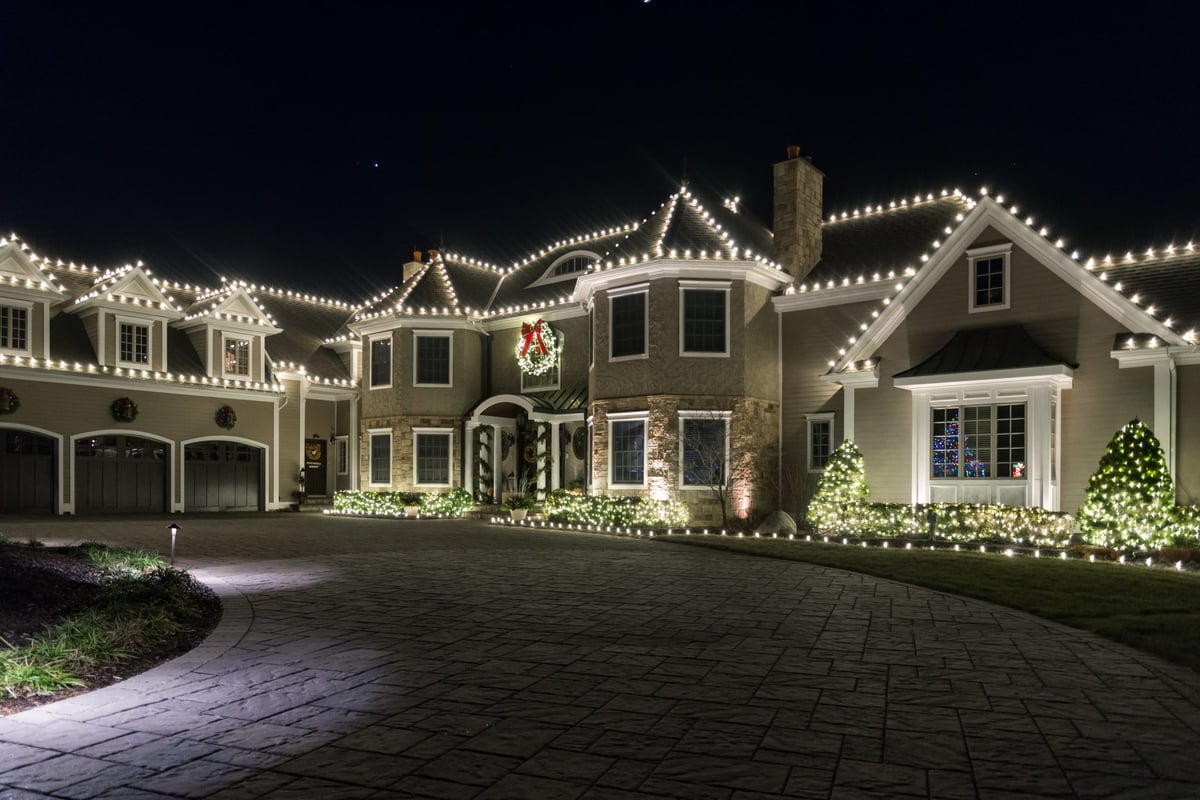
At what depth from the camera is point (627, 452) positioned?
74.8 ft

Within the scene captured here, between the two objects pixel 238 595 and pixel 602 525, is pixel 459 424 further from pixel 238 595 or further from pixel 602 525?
pixel 238 595

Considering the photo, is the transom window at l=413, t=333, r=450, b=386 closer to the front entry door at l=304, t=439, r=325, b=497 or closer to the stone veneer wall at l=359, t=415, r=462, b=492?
the stone veneer wall at l=359, t=415, r=462, b=492

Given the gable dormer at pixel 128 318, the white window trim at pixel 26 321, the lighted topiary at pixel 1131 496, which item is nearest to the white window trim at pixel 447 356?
the gable dormer at pixel 128 318

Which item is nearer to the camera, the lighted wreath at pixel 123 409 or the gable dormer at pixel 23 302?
the gable dormer at pixel 23 302

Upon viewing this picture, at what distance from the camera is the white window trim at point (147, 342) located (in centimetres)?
2631

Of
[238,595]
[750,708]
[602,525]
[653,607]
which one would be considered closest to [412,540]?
[602,525]

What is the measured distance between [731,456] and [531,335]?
831 centimetres

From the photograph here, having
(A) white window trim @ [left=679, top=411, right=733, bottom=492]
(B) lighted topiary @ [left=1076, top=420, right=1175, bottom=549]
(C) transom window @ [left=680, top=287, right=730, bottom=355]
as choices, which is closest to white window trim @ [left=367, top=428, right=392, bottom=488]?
(A) white window trim @ [left=679, top=411, right=733, bottom=492]

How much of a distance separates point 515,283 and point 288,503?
1092 centimetres

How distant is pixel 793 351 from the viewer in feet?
76.1

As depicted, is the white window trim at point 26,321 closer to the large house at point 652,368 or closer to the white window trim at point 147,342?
the large house at point 652,368

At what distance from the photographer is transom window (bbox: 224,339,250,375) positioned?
1136 inches

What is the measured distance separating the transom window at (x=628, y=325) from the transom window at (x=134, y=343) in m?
14.7

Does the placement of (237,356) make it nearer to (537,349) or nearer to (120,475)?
(120,475)
